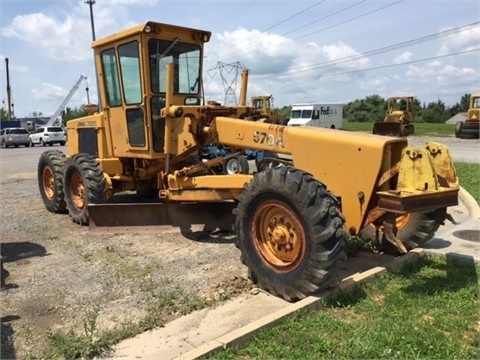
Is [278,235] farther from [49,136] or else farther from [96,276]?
[49,136]

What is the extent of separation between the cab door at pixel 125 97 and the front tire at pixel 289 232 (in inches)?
119

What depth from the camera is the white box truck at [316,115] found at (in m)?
37.8

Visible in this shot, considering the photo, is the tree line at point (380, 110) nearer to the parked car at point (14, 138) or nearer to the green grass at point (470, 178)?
the parked car at point (14, 138)

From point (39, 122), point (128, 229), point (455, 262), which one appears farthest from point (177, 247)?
point (39, 122)

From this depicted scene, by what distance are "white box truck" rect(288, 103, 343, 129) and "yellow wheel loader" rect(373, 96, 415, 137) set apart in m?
5.48

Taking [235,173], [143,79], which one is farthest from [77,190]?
[235,173]

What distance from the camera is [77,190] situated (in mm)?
8727

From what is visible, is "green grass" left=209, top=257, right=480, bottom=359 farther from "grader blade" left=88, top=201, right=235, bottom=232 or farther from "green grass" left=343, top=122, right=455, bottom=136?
"green grass" left=343, top=122, right=455, bottom=136

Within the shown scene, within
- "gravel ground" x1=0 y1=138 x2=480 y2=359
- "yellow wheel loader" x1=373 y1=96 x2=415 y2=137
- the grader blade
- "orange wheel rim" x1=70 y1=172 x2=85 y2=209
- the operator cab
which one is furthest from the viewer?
"yellow wheel loader" x1=373 y1=96 x2=415 y2=137

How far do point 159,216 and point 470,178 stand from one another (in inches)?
321

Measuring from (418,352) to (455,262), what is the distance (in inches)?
92.0

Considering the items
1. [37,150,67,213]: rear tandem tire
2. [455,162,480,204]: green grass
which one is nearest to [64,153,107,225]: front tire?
[37,150,67,213]: rear tandem tire

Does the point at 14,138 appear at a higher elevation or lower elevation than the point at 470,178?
lower

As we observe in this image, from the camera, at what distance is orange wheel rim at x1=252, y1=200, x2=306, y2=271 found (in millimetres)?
4789
